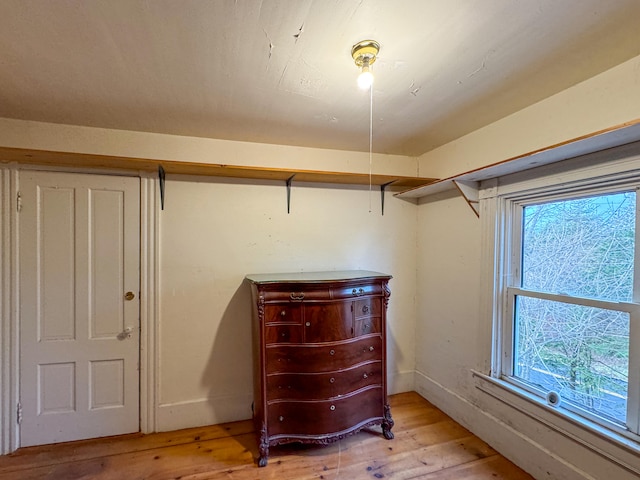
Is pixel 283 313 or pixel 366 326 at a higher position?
pixel 283 313

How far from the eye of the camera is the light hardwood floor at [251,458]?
1799mm

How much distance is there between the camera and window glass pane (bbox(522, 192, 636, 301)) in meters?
1.49

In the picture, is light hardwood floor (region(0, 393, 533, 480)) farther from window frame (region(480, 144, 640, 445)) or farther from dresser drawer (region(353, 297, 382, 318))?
dresser drawer (region(353, 297, 382, 318))

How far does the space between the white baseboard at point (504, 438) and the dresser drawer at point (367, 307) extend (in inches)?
38.6

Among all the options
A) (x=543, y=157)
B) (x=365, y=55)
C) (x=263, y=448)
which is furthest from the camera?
(x=263, y=448)

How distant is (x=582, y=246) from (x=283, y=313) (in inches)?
67.6

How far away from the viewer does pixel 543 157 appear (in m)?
1.57

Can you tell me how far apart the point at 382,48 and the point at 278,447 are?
2.34 m

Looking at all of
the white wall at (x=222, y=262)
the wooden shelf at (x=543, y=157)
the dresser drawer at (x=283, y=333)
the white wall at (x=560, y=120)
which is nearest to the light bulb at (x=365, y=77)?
the wooden shelf at (x=543, y=157)

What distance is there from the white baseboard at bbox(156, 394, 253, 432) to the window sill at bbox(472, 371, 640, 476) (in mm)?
1771

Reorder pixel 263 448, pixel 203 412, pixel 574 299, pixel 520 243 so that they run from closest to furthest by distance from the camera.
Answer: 1. pixel 574 299
2. pixel 263 448
3. pixel 520 243
4. pixel 203 412

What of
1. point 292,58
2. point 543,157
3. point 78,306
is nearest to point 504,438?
point 543,157

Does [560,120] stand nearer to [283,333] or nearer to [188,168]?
[283,333]

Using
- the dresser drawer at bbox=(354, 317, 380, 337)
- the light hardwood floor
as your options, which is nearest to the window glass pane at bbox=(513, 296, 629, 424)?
the light hardwood floor
